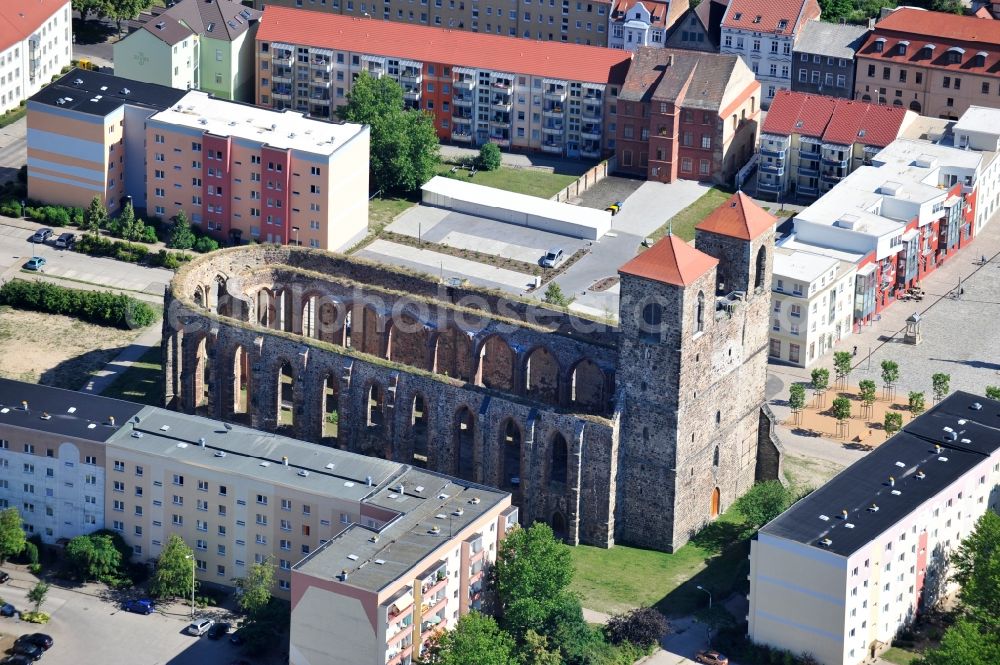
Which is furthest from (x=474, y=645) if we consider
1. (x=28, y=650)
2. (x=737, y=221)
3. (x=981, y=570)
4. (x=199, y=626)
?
(x=737, y=221)

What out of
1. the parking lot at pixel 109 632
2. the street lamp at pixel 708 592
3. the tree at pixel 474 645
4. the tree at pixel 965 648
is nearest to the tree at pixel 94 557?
the parking lot at pixel 109 632

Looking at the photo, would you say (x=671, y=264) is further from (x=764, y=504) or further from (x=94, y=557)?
(x=94, y=557)

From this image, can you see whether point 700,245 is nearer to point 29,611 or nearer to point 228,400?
point 228,400

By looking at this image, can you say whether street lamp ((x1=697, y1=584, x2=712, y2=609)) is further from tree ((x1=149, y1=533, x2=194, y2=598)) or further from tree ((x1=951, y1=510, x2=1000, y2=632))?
tree ((x1=149, y1=533, x2=194, y2=598))

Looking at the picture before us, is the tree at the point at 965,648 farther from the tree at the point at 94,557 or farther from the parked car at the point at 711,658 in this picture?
the tree at the point at 94,557

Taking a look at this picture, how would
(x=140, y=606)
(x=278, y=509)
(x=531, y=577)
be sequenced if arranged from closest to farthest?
(x=531, y=577), (x=140, y=606), (x=278, y=509)

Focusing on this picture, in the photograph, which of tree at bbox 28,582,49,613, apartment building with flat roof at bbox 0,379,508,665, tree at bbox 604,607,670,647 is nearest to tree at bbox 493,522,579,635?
apartment building with flat roof at bbox 0,379,508,665
